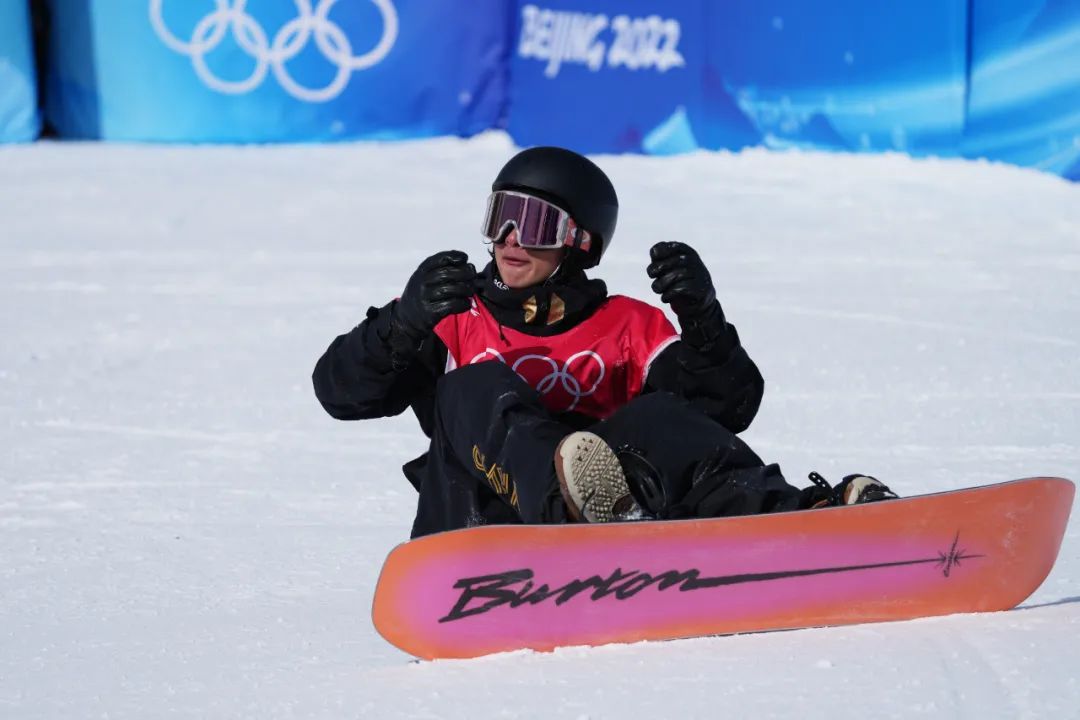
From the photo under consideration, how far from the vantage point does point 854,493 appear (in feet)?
10.2

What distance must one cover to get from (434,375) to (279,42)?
6.47 metres

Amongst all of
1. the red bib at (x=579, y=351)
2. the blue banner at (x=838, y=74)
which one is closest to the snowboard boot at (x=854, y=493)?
the red bib at (x=579, y=351)

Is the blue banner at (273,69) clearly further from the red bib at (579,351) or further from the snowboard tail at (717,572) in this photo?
the snowboard tail at (717,572)

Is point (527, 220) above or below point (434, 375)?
above

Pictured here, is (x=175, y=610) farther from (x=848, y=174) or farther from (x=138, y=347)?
(x=848, y=174)

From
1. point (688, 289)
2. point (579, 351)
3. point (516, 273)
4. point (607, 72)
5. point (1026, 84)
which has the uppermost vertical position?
point (688, 289)

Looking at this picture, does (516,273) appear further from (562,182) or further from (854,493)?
(854,493)

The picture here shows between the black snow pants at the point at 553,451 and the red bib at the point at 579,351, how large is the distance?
0.24 m

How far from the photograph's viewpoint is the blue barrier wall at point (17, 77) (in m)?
9.41

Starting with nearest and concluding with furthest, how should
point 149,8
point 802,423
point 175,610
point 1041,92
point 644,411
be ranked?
point 644,411 → point 175,610 → point 802,423 → point 1041,92 → point 149,8

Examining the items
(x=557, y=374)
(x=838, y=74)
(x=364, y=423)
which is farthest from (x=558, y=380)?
(x=838, y=74)

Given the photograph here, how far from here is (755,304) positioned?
7.07m

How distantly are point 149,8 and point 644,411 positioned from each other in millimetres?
7174

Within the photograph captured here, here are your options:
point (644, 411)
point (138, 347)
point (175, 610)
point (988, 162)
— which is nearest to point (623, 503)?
point (644, 411)
